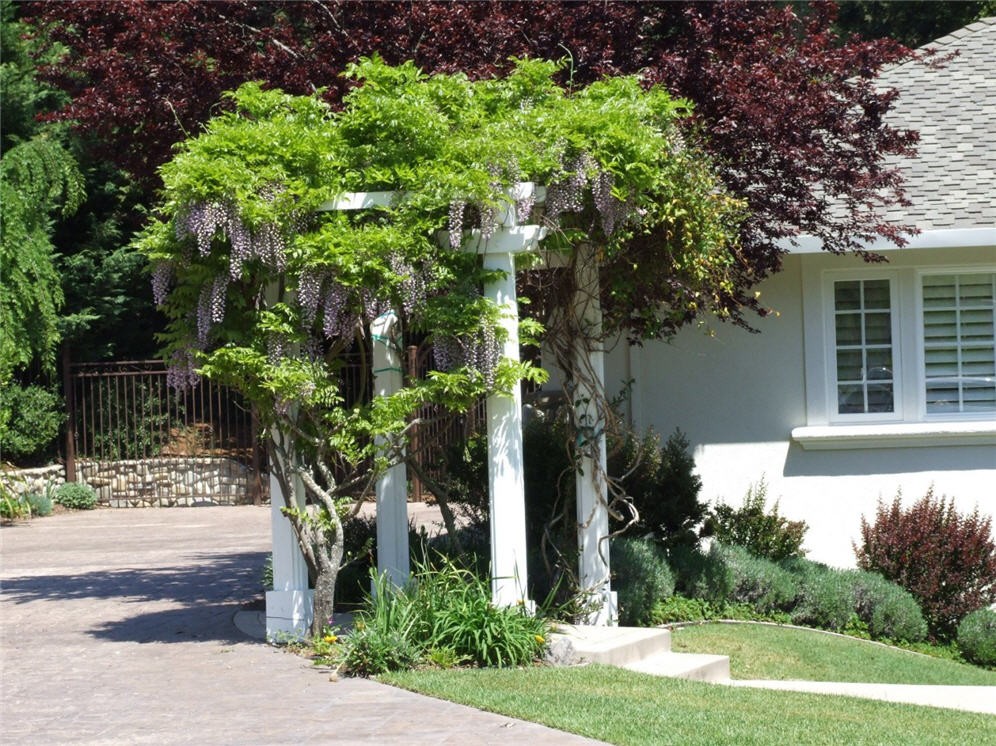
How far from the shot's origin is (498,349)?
7.77m

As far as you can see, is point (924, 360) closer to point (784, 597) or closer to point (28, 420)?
point (784, 597)

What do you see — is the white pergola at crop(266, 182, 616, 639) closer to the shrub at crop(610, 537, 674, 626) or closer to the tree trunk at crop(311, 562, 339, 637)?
the tree trunk at crop(311, 562, 339, 637)

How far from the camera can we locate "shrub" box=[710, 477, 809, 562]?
1163cm

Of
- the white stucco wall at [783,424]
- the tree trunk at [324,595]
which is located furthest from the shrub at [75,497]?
the tree trunk at [324,595]

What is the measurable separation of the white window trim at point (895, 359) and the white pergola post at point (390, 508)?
537cm

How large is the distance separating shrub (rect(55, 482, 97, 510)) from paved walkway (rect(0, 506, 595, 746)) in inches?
261

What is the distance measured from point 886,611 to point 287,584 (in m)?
5.28

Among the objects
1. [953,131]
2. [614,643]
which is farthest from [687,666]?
[953,131]

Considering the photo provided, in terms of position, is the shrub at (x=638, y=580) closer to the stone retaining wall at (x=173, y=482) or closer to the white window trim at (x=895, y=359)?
the white window trim at (x=895, y=359)

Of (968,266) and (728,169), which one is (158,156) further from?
(968,266)

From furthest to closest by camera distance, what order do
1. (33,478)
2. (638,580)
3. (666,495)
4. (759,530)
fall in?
(33,478), (759,530), (666,495), (638,580)

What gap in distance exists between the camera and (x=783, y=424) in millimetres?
12594

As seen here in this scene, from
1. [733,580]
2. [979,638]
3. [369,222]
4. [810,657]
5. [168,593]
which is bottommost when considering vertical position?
[979,638]

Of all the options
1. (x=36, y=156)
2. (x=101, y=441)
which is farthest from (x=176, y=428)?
(x=36, y=156)
